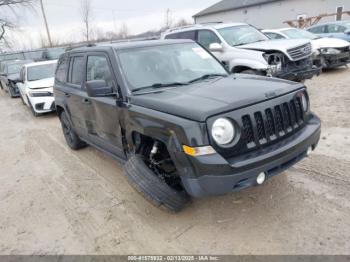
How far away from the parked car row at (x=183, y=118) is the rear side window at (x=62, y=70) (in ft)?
0.27

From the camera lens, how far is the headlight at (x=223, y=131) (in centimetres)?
259

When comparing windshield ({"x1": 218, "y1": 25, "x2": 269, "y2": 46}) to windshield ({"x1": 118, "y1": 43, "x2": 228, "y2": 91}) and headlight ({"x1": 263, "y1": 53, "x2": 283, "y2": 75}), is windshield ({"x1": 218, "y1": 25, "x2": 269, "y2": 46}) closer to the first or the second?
headlight ({"x1": 263, "y1": 53, "x2": 283, "y2": 75})

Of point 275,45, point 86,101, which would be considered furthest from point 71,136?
point 275,45

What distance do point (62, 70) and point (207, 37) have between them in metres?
4.67

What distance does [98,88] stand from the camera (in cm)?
344

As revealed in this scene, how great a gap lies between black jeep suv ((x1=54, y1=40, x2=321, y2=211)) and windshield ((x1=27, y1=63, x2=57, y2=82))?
6.41 metres

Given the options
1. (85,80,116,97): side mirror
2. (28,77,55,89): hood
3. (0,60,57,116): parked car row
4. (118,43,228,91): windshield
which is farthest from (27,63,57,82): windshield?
(85,80,116,97): side mirror

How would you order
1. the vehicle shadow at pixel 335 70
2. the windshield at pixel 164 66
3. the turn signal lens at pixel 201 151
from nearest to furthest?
the turn signal lens at pixel 201 151 → the windshield at pixel 164 66 → the vehicle shadow at pixel 335 70

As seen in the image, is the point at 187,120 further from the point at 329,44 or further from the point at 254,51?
the point at 329,44

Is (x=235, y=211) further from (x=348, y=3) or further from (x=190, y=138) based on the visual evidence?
(x=348, y=3)

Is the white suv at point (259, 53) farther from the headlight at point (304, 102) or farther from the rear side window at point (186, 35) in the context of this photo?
the headlight at point (304, 102)

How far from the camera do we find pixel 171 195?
3.06 m

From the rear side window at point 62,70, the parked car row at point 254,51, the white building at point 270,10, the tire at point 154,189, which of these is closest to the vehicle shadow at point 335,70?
the parked car row at point 254,51

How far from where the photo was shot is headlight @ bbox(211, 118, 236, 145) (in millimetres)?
2592
